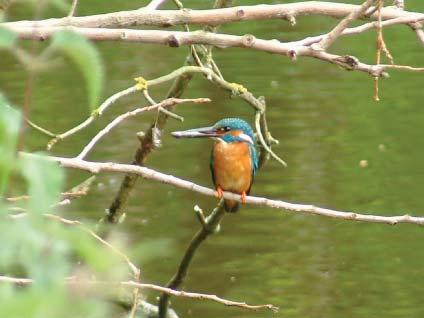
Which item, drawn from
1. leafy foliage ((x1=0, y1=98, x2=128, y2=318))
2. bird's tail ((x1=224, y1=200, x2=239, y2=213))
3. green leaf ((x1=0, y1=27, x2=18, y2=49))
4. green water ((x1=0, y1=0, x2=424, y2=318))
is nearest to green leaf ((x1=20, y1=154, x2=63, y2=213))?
leafy foliage ((x1=0, y1=98, x2=128, y2=318))

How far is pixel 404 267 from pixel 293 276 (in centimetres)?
67

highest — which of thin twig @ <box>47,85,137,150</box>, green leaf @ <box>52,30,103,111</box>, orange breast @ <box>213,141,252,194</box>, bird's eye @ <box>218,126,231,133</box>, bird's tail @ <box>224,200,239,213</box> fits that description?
green leaf @ <box>52,30,103,111</box>

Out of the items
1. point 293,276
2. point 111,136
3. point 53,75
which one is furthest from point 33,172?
point 53,75

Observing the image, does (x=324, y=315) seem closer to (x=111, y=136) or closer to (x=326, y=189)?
(x=326, y=189)

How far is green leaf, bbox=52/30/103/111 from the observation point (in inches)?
38.6

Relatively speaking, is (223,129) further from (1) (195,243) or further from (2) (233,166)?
(1) (195,243)

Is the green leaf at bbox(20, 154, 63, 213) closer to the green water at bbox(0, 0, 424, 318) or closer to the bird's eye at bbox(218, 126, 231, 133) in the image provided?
the green water at bbox(0, 0, 424, 318)

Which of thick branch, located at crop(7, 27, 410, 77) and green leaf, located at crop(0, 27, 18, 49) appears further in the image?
thick branch, located at crop(7, 27, 410, 77)

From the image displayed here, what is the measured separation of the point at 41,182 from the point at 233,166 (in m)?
3.70

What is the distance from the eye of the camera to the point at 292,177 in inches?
323

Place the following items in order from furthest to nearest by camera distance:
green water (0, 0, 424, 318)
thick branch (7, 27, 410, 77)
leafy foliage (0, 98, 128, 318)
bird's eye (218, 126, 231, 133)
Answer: green water (0, 0, 424, 318), bird's eye (218, 126, 231, 133), thick branch (7, 27, 410, 77), leafy foliage (0, 98, 128, 318)

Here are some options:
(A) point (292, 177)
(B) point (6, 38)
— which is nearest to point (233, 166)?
(A) point (292, 177)

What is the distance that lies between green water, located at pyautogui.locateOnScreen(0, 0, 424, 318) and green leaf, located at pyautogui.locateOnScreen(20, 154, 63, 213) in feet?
11.3

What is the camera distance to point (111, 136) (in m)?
9.23
